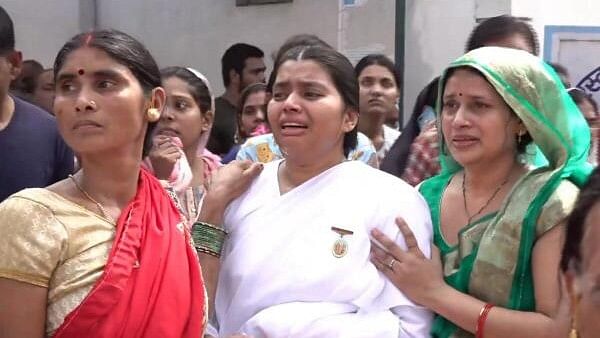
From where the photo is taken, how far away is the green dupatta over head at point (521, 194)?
2223mm

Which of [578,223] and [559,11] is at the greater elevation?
[578,223]

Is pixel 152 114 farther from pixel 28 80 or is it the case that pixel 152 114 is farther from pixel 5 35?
pixel 28 80

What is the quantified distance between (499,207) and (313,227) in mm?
487

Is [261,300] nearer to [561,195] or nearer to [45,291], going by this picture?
[45,291]

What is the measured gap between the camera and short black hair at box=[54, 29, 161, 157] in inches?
83.7

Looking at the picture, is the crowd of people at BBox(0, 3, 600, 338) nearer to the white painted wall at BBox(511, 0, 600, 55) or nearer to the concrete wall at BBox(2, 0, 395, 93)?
the white painted wall at BBox(511, 0, 600, 55)

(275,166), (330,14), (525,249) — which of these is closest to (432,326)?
(525,249)

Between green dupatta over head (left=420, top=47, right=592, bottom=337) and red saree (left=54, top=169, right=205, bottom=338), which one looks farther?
green dupatta over head (left=420, top=47, right=592, bottom=337)

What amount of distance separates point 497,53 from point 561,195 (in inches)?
16.4

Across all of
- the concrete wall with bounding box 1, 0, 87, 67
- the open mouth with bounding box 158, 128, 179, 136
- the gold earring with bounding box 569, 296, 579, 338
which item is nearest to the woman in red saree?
the gold earring with bounding box 569, 296, 579, 338

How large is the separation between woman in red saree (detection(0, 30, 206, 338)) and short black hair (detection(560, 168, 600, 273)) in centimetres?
97

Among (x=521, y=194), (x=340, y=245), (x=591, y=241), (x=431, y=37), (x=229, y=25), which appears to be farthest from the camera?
(x=229, y=25)

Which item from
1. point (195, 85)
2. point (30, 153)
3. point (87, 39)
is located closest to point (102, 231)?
point (87, 39)

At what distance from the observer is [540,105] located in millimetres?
2332
